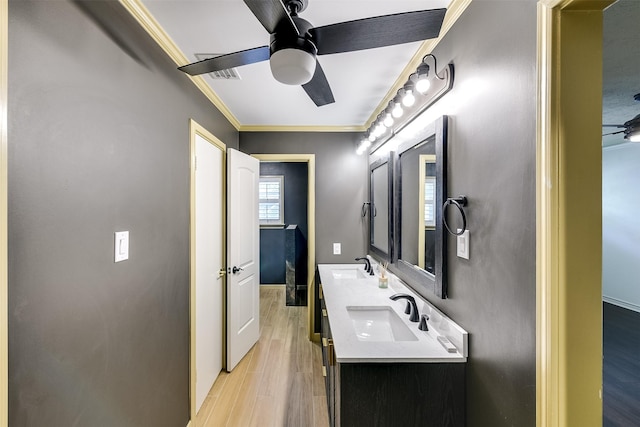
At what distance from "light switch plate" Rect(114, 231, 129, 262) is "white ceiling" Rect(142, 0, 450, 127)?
1088 millimetres

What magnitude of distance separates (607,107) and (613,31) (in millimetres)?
1557

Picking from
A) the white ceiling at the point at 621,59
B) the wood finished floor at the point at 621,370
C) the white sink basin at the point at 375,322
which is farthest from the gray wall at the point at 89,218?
the wood finished floor at the point at 621,370

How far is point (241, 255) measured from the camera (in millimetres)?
2689

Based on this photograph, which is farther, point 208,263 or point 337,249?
point 337,249

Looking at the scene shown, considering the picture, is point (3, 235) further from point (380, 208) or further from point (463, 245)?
point (380, 208)

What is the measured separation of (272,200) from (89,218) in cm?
419

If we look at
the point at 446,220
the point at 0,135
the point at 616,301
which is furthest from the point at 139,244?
the point at 616,301

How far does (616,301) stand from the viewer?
392 cm

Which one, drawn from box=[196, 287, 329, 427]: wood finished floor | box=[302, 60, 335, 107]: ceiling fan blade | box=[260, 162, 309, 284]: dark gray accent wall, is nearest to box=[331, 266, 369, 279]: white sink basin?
box=[196, 287, 329, 427]: wood finished floor

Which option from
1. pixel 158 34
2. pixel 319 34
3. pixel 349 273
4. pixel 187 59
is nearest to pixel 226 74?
pixel 187 59

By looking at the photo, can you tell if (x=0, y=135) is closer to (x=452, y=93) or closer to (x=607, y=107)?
(x=452, y=93)

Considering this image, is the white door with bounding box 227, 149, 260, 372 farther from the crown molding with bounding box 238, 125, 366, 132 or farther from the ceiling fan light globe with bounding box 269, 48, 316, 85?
the ceiling fan light globe with bounding box 269, 48, 316, 85

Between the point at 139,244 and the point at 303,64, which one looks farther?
the point at 139,244

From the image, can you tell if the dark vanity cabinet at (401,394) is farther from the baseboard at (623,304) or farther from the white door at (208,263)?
the baseboard at (623,304)
